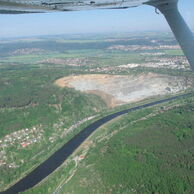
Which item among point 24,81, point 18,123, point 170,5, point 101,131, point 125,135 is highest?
point 24,81

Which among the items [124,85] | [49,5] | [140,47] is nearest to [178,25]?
[49,5]

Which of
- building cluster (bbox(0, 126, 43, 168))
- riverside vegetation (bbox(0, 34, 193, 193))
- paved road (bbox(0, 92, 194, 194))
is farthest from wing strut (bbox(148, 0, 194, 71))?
building cluster (bbox(0, 126, 43, 168))

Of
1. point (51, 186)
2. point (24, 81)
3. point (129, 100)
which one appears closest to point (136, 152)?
point (51, 186)

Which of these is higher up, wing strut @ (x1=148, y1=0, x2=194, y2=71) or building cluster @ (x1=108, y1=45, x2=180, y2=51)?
building cluster @ (x1=108, y1=45, x2=180, y2=51)

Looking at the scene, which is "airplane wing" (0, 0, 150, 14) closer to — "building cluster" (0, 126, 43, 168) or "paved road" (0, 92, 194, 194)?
"paved road" (0, 92, 194, 194)

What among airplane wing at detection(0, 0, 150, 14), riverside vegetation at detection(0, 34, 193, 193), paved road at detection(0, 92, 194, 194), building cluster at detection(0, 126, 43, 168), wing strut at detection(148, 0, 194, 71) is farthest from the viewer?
building cluster at detection(0, 126, 43, 168)

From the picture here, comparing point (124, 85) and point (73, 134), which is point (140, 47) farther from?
point (73, 134)

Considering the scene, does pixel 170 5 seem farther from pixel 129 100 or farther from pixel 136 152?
pixel 129 100
